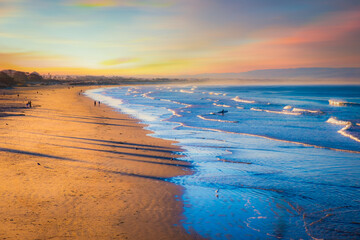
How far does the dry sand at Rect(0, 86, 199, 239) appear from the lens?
22.3 ft

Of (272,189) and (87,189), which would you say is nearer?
(87,189)

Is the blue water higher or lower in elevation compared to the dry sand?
lower

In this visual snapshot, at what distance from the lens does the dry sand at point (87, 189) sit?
22.3ft

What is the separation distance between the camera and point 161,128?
2355 cm

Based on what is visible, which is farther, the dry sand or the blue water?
the blue water

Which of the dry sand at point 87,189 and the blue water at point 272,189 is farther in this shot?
the blue water at point 272,189

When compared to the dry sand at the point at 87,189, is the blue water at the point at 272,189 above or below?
below

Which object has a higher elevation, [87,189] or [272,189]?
[87,189]

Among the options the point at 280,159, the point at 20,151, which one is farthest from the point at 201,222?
the point at 20,151

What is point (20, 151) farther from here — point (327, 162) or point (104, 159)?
point (327, 162)

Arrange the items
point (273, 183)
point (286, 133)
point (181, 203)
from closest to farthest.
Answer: point (181, 203)
point (273, 183)
point (286, 133)

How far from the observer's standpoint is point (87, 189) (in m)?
9.28

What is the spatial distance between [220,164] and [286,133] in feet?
38.8

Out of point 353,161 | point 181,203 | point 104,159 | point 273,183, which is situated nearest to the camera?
point 181,203
